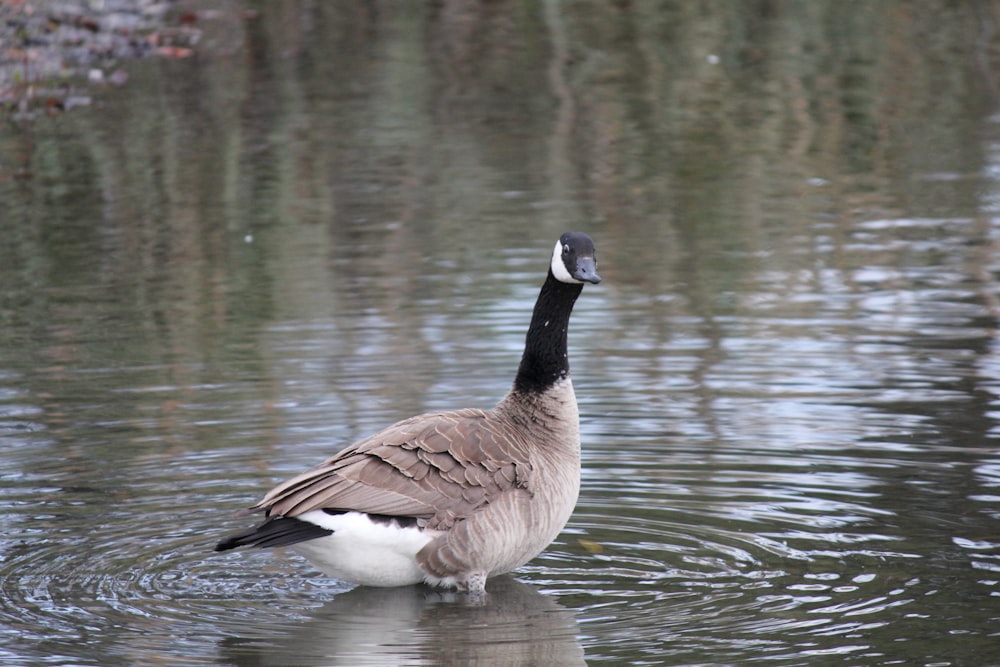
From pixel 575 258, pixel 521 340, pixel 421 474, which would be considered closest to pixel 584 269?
pixel 575 258

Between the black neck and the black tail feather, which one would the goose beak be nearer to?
the black neck

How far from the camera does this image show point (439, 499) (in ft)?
22.7

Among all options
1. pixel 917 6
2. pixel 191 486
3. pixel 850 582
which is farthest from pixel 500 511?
pixel 917 6

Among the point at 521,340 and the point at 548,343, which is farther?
the point at 521,340

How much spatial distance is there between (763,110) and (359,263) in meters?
9.33

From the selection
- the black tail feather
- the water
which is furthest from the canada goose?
the water

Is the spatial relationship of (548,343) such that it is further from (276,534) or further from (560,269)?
(276,534)

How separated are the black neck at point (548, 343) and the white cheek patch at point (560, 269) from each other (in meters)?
0.08

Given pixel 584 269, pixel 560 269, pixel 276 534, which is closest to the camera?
pixel 276 534

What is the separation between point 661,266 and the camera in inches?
536

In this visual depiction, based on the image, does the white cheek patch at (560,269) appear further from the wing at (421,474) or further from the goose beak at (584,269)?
the wing at (421,474)

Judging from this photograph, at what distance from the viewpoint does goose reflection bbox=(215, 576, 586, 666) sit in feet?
20.8

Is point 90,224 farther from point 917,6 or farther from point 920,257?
point 917,6

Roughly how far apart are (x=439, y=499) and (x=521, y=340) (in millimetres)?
4337
